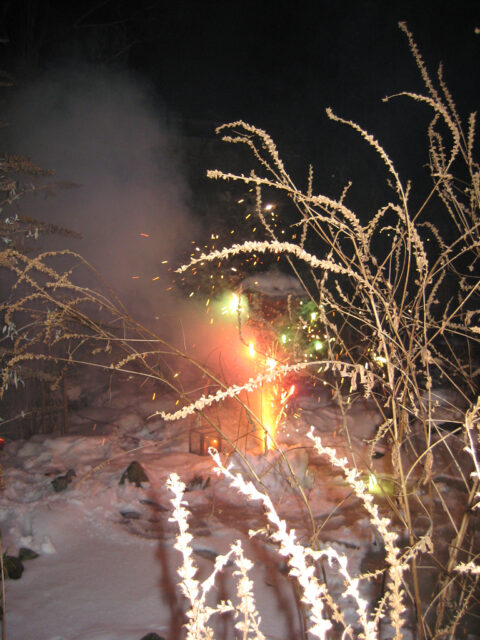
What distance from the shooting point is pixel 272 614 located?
3.63m

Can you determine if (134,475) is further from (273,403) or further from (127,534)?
(273,403)

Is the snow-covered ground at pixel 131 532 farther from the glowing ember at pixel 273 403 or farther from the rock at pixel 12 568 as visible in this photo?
the glowing ember at pixel 273 403

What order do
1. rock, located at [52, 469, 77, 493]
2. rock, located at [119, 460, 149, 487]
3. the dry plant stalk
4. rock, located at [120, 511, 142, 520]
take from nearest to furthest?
the dry plant stalk
rock, located at [120, 511, 142, 520]
rock, located at [52, 469, 77, 493]
rock, located at [119, 460, 149, 487]

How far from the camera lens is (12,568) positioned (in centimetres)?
407

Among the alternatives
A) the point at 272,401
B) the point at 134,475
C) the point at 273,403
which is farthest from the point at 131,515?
the point at 273,403

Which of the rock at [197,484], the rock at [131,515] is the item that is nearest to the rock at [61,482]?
the rock at [131,515]

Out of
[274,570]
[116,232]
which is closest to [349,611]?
[274,570]

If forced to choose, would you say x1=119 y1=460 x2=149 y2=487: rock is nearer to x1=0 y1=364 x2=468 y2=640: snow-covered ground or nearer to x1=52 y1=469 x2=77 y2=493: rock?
x1=0 y1=364 x2=468 y2=640: snow-covered ground

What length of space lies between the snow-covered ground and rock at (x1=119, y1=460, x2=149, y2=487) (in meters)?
0.06

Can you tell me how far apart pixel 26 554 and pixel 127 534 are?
1068mm

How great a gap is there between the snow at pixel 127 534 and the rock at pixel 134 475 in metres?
0.07

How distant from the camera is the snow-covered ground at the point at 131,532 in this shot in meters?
3.51

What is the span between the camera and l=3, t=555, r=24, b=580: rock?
158 inches

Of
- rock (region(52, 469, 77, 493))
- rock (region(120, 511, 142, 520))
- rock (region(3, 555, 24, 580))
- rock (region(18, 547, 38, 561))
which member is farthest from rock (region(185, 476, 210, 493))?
rock (region(3, 555, 24, 580))
